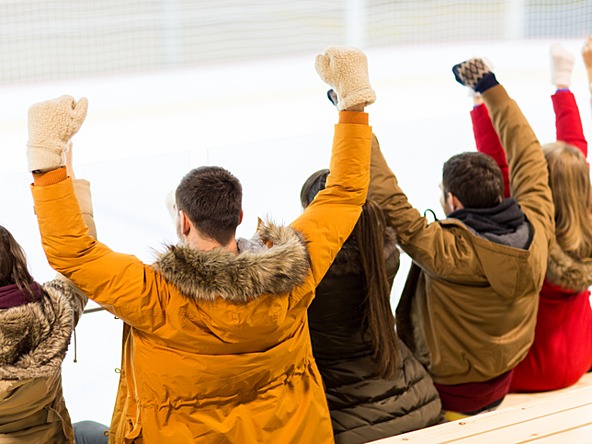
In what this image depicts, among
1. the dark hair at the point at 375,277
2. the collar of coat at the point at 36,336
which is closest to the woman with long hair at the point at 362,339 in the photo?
the dark hair at the point at 375,277

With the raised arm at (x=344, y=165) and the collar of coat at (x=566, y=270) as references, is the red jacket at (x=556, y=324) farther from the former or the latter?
the raised arm at (x=344, y=165)

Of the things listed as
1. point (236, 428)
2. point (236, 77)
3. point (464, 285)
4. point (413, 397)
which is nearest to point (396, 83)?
point (236, 77)

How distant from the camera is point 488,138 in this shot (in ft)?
9.95

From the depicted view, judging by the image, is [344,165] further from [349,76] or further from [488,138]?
[488,138]

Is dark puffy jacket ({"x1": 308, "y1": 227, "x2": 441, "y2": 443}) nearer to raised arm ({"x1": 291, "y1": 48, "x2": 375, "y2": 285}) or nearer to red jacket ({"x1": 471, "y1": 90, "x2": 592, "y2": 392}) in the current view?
raised arm ({"x1": 291, "y1": 48, "x2": 375, "y2": 285})

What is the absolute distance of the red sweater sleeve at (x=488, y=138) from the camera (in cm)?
301

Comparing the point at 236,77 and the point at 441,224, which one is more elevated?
the point at 236,77

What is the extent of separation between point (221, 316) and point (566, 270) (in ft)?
4.86

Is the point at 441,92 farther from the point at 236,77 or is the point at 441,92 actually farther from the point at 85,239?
the point at 85,239

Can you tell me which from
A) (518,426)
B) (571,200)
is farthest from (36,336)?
(571,200)

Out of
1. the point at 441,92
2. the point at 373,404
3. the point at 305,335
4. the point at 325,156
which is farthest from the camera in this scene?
the point at 441,92

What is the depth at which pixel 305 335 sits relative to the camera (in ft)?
6.66

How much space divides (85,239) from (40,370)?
33 cm

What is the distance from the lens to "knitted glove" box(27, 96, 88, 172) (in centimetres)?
171
